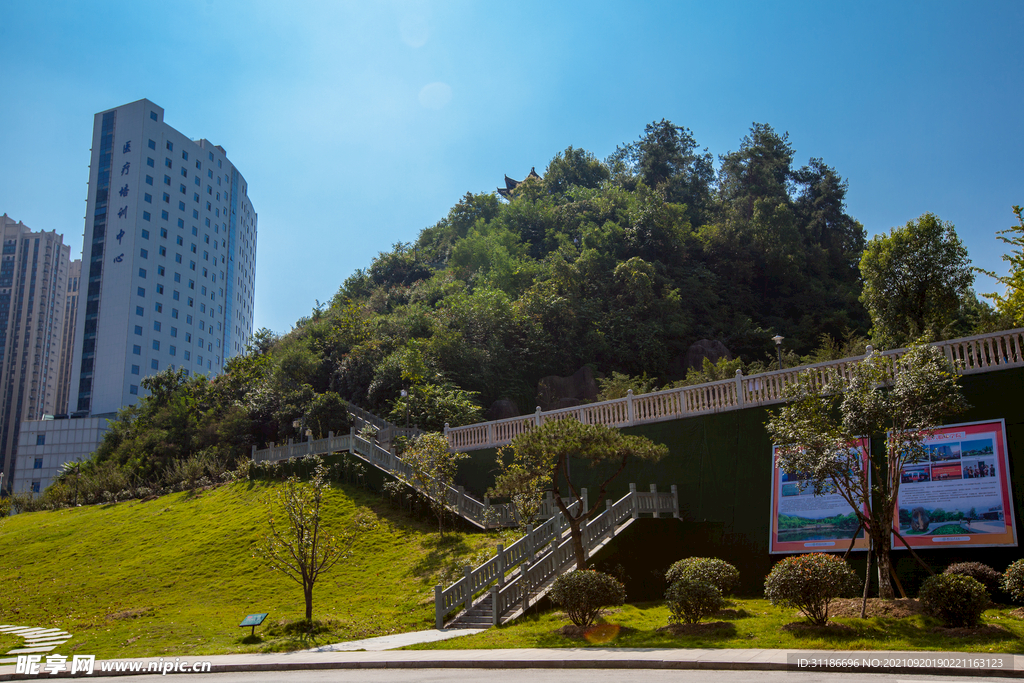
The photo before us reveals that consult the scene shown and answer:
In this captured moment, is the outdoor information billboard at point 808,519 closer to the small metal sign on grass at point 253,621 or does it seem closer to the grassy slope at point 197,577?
the grassy slope at point 197,577

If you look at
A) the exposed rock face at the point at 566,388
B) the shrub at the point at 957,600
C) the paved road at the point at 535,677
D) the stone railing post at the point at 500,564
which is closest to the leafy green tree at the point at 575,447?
the stone railing post at the point at 500,564

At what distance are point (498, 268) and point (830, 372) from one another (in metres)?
36.1

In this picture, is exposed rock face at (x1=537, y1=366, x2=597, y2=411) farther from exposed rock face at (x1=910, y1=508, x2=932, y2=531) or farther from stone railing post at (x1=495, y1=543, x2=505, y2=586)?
exposed rock face at (x1=910, y1=508, x2=932, y2=531)

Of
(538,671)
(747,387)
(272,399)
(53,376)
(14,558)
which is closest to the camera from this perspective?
(538,671)

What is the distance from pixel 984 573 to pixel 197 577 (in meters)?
20.2

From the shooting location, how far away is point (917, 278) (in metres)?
28.1

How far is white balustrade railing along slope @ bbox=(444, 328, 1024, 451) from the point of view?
631 inches

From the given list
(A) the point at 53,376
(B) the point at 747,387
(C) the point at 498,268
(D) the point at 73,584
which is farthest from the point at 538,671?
(A) the point at 53,376

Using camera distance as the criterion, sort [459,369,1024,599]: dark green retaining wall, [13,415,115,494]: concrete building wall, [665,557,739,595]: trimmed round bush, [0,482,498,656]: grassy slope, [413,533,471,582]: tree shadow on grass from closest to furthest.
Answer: [665,557,739,595]: trimmed round bush
[459,369,1024,599]: dark green retaining wall
[0,482,498,656]: grassy slope
[413,533,471,582]: tree shadow on grass
[13,415,115,494]: concrete building wall

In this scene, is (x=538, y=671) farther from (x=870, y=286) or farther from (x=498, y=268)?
(x=498, y=268)

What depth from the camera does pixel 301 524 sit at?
52.0 ft

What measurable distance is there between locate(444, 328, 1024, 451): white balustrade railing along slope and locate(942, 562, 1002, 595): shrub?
14.4 ft

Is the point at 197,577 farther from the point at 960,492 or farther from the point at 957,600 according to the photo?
the point at 960,492

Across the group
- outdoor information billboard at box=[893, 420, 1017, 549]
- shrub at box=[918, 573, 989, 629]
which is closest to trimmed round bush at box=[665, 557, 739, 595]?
shrub at box=[918, 573, 989, 629]
